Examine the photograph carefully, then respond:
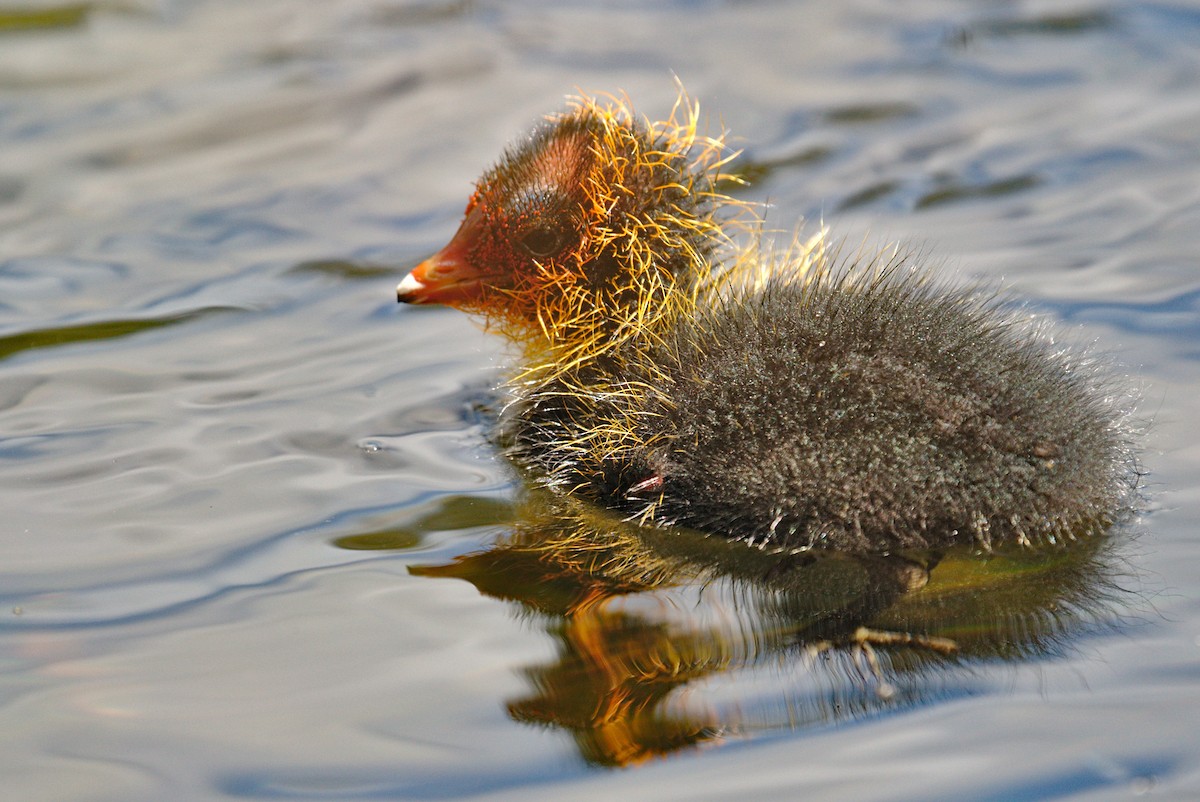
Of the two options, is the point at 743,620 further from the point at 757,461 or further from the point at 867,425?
the point at 867,425

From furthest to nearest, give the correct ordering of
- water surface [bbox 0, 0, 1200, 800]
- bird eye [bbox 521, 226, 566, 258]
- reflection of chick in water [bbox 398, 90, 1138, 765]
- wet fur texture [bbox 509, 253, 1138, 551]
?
bird eye [bbox 521, 226, 566, 258] → wet fur texture [bbox 509, 253, 1138, 551] → reflection of chick in water [bbox 398, 90, 1138, 765] → water surface [bbox 0, 0, 1200, 800]

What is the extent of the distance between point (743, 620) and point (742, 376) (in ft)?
1.92

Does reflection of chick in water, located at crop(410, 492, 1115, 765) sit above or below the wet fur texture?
below

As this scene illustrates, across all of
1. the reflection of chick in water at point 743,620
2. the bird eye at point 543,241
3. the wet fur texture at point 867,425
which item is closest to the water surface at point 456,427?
the reflection of chick in water at point 743,620

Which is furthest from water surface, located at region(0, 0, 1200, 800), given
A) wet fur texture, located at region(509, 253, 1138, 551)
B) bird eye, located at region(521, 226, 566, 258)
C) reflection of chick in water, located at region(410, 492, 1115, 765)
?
bird eye, located at region(521, 226, 566, 258)

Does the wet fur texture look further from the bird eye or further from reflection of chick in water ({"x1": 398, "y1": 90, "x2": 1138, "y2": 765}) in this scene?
the bird eye

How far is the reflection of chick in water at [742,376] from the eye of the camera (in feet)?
9.04

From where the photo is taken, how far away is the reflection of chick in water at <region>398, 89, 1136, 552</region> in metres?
2.75

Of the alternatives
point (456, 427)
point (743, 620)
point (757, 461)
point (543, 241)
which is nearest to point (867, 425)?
point (757, 461)

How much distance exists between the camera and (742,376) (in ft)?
9.71

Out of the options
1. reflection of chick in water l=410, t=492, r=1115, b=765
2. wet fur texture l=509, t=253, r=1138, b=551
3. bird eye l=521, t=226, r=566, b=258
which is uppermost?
bird eye l=521, t=226, r=566, b=258

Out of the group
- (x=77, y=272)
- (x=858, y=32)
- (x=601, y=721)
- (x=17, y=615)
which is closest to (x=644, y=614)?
(x=601, y=721)

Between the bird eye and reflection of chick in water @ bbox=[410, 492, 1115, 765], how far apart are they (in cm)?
75

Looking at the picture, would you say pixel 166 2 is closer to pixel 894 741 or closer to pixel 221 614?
pixel 221 614
